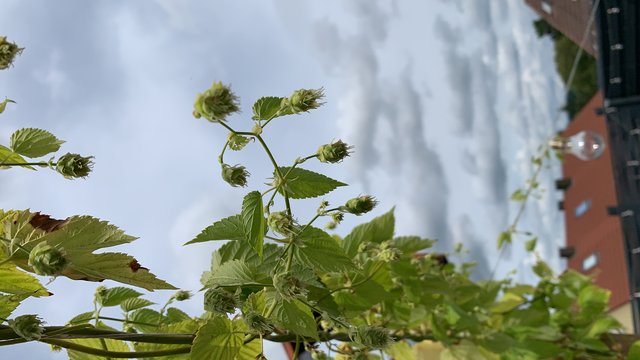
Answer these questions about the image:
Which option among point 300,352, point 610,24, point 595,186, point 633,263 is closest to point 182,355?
point 300,352

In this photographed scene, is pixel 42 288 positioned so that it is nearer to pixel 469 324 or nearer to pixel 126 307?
pixel 126 307

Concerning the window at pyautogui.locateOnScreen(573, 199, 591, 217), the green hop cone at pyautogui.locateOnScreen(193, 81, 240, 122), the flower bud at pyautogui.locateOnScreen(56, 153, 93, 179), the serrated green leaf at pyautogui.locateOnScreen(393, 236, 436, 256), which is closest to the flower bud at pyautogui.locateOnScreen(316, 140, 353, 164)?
the green hop cone at pyautogui.locateOnScreen(193, 81, 240, 122)

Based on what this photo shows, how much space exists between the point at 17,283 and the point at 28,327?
131mm

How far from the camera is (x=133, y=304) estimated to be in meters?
0.82

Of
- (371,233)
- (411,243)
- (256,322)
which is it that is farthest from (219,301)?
(411,243)

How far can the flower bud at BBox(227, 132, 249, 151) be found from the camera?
598 millimetres

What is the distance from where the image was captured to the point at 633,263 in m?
3.33

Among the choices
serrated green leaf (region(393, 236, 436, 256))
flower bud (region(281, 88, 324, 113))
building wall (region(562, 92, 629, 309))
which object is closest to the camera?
flower bud (region(281, 88, 324, 113))

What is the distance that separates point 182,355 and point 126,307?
176 millimetres

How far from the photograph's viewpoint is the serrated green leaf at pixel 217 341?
60cm

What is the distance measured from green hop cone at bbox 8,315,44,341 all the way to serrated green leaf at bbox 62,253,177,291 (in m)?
0.08

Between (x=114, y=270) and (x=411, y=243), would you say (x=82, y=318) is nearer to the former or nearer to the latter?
(x=114, y=270)

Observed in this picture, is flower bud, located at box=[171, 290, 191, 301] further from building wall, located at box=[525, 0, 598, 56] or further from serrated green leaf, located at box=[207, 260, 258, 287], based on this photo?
building wall, located at box=[525, 0, 598, 56]

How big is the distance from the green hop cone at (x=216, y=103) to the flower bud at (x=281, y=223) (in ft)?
0.44
